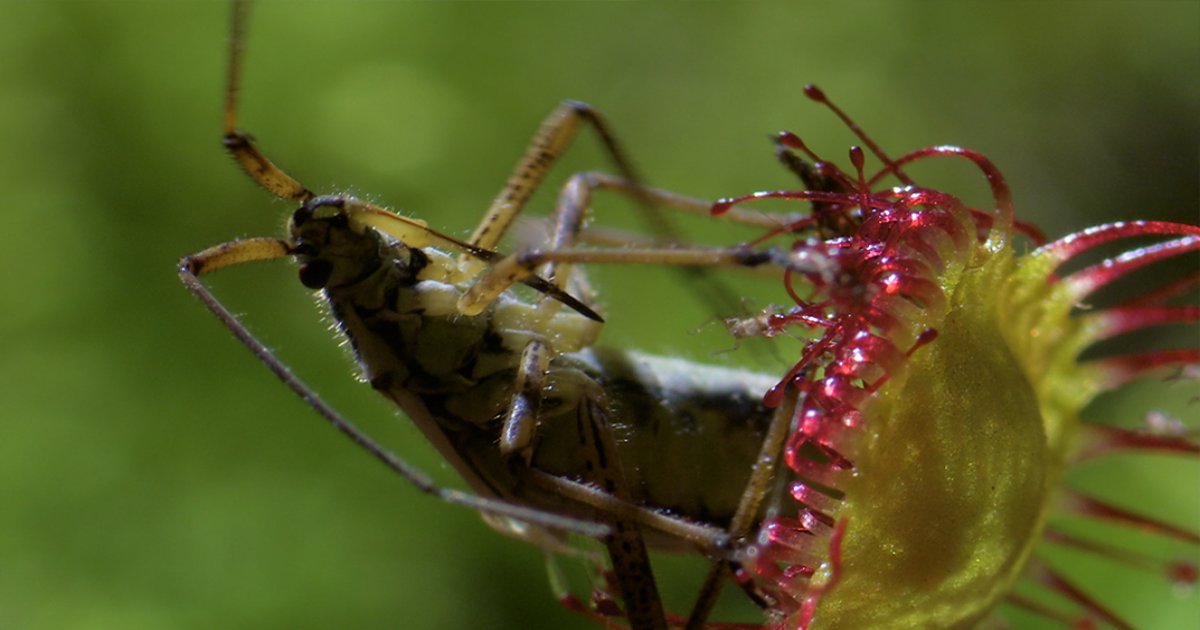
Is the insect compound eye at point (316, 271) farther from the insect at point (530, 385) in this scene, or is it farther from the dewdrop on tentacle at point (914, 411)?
the dewdrop on tentacle at point (914, 411)

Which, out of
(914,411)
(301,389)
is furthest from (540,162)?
(914,411)

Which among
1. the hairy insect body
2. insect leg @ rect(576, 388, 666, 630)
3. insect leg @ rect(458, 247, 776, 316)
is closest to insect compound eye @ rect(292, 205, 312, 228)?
the hairy insect body

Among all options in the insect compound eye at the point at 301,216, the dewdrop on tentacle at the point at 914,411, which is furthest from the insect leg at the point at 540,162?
the dewdrop on tentacle at the point at 914,411

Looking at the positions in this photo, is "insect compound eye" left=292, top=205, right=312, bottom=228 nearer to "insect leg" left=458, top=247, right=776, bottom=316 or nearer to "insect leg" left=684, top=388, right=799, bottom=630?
"insect leg" left=458, top=247, right=776, bottom=316

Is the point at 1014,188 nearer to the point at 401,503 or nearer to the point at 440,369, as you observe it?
the point at 401,503

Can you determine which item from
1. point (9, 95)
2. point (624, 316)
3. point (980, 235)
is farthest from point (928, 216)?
point (9, 95)

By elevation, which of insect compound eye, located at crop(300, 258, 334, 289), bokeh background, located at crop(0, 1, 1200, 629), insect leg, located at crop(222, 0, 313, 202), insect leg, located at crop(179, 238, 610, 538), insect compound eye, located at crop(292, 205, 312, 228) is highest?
insect leg, located at crop(222, 0, 313, 202)
